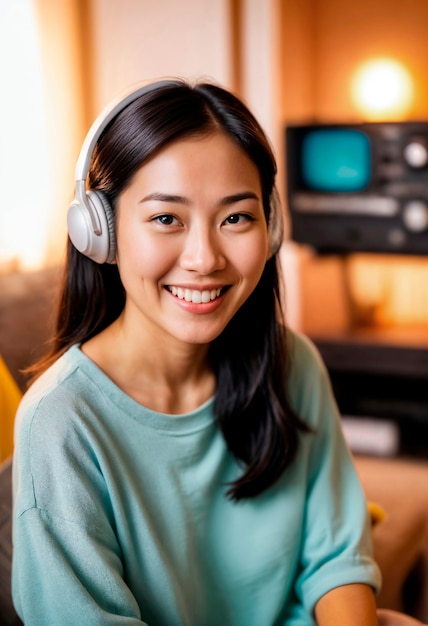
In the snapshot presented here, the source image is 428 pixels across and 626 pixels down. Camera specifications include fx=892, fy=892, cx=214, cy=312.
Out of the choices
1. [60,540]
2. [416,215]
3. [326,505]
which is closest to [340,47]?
[416,215]

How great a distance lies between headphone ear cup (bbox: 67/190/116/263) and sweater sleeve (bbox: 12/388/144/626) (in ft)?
0.62

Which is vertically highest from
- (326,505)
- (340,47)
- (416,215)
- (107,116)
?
(340,47)

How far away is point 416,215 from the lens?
7.10 feet

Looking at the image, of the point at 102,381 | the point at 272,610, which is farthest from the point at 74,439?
the point at 272,610

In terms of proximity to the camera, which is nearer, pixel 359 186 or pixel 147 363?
pixel 147 363

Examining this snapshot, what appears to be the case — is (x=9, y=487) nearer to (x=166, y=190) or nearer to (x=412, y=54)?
(x=166, y=190)

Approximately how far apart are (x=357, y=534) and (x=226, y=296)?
1.27ft

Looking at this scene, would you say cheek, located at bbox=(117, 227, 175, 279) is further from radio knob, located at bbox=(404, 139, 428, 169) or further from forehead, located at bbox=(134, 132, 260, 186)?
radio knob, located at bbox=(404, 139, 428, 169)

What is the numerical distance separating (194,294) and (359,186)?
1.33m

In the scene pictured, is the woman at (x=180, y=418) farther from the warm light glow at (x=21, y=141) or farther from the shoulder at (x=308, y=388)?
the warm light glow at (x=21, y=141)

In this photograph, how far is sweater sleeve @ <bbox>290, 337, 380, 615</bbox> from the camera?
1.14 metres

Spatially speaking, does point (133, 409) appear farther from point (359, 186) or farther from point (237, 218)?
point (359, 186)

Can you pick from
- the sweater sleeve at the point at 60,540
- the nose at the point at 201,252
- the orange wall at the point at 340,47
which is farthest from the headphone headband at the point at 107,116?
the orange wall at the point at 340,47

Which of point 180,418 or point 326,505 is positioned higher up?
point 180,418
